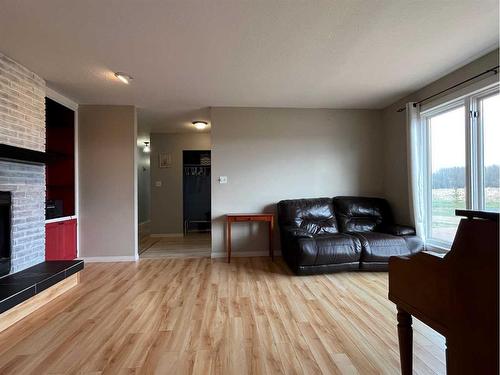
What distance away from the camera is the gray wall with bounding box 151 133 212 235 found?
6133mm

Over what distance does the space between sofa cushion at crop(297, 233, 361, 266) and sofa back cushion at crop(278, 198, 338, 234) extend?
0.56 m

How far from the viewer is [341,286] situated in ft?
9.52

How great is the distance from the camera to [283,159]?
4.33 metres

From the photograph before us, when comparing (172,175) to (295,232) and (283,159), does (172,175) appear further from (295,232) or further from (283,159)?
(295,232)

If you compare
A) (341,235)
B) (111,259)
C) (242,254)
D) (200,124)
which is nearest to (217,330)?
(341,235)

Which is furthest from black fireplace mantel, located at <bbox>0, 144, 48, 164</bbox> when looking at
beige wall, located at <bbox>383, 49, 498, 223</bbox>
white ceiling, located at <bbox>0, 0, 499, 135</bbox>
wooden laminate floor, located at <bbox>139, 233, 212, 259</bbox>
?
beige wall, located at <bbox>383, 49, 498, 223</bbox>

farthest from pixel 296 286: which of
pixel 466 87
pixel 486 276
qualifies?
pixel 466 87

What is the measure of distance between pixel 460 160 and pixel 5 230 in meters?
4.86

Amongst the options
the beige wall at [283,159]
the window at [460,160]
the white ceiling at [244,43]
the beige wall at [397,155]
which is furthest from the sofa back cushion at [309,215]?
the white ceiling at [244,43]

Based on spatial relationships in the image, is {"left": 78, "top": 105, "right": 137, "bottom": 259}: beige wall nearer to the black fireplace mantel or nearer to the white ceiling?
the white ceiling

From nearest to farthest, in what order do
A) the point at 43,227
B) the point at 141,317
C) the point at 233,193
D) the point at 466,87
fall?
1. the point at 141,317
2. the point at 466,87
3. the point at 43,227
4. the point at 233,193

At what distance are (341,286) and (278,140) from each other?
2393mm

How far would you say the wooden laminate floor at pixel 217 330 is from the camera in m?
1.60

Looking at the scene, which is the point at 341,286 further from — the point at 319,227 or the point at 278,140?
the point at 278,140
